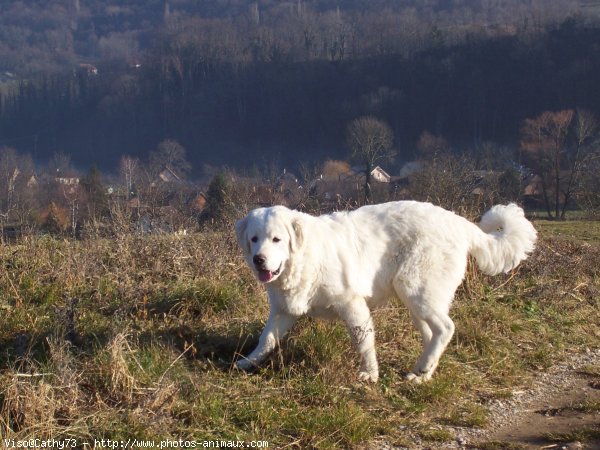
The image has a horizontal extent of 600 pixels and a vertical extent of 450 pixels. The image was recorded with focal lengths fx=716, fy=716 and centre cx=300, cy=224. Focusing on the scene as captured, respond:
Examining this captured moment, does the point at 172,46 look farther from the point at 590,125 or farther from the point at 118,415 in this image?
the point at 118,415

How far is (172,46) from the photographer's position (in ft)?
278

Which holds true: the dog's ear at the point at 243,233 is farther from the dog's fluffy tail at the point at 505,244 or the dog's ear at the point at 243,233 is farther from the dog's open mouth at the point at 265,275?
the dog's fluffy tail at the point at 505,244

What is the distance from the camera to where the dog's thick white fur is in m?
5.38

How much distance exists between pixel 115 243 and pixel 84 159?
63290 mm

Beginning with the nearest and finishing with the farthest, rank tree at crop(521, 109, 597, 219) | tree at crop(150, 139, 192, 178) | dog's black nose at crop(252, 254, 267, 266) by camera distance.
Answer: dog's black nose at crop(252, 254, 267, 266) → tree at crop(521, 109, 597, 219) → tree at crop(150, 139, 192, 178)

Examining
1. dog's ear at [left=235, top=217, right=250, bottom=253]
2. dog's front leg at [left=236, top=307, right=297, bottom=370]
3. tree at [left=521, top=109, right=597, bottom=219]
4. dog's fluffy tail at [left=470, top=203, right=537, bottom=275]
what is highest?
dog's ear at [left=235, top=217, right=250, bottom=253]

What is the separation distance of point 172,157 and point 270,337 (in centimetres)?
5316

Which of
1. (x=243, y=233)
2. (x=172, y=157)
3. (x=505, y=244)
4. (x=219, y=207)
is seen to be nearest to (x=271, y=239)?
(x=243, y=233)

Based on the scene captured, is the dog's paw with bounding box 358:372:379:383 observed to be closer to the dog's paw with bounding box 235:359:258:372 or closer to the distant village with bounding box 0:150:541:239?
the dog's paw with bounding box 235:359:258:372

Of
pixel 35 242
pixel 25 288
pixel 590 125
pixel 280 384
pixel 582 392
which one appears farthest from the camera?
pixel 590 125

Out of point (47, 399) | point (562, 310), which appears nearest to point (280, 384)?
point (47, 399)

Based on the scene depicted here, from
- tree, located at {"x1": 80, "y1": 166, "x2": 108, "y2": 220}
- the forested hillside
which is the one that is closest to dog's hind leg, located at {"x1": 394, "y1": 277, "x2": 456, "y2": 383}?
tree, located at {"x1": 80, "y1": 166, "x2": 108, "y2": 220}

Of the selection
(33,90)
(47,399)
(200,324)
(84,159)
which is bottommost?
(84,159)

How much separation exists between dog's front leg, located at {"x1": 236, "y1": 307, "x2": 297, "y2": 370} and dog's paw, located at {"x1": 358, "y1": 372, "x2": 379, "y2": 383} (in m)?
0.68
